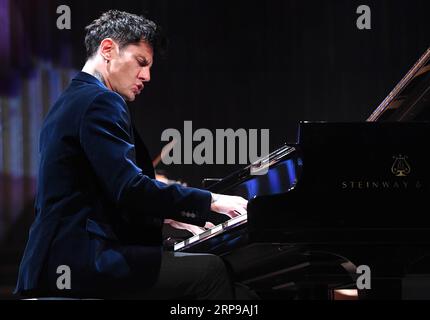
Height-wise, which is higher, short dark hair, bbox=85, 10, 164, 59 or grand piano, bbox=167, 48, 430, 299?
short dark hair, bbox=85, 10, 164, 59

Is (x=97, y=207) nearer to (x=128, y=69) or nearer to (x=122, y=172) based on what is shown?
(x=122, y=172)

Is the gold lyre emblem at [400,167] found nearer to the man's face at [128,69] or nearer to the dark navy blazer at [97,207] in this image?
the dark navy blazer at [97,207]

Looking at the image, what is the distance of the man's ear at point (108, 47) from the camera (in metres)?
2.01

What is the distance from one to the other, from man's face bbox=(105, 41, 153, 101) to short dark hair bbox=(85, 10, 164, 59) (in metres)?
0.02

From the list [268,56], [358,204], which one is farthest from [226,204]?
[268,56]

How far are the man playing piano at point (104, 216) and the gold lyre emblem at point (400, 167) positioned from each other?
0.57m

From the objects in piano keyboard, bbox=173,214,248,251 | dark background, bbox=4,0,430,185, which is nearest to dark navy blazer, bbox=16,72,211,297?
piano keyboard, bbox=173,214,248,251

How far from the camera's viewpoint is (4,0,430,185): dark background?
5.39 m

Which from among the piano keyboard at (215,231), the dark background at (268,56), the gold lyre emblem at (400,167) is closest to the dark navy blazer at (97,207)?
the piano keyboard at (215,231)

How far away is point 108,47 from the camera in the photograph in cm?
202

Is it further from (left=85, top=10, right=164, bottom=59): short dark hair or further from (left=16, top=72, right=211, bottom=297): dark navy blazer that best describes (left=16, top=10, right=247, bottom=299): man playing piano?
(left=85, top=10, right=164, bottom=59): short dark hair

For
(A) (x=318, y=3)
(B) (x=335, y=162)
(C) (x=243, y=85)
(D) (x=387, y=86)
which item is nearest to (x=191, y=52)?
(C) (x=243, y=85)
